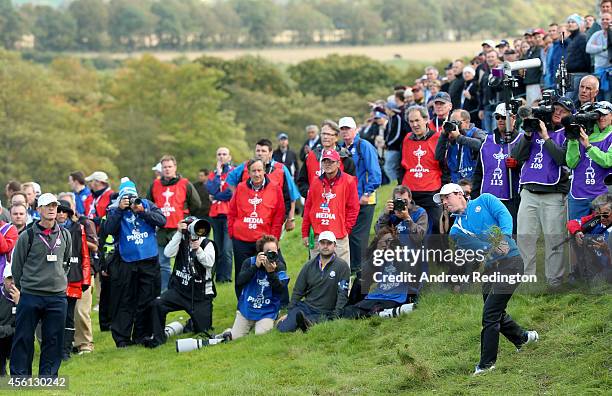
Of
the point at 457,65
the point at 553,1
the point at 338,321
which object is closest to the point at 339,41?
the point at 553,1

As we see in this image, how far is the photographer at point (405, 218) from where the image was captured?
13.0m

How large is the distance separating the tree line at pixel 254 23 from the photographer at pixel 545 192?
111 m

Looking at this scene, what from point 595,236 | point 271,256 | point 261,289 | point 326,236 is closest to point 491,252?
point 595,236

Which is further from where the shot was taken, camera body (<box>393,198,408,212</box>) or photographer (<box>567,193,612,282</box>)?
camera body (<box>393,198,408,212</box>)

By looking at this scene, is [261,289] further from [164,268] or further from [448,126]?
[448,126]

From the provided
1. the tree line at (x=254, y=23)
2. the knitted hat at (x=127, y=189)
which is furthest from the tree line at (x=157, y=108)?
the tree line at (x=254, y=23)

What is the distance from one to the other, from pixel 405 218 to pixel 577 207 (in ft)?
6.97

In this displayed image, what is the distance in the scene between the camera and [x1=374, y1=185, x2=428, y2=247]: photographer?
13.0m

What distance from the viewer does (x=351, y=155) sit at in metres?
14.6

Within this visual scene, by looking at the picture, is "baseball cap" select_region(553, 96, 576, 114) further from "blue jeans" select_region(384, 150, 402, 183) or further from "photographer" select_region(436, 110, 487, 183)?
"blue jeans" select_region(384, 150, 402, 183)

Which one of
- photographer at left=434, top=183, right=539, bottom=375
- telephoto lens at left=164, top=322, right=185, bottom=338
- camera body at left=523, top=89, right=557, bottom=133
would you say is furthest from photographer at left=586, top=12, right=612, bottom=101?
telephoto lens at left=164, top=322, right=185, bottom=338

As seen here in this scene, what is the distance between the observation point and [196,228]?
14.4 metres

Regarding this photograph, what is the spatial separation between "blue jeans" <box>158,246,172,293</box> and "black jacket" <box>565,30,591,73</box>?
6.96 meters

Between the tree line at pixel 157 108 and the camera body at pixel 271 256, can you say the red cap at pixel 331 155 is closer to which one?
the camera body at pixel 271 256
